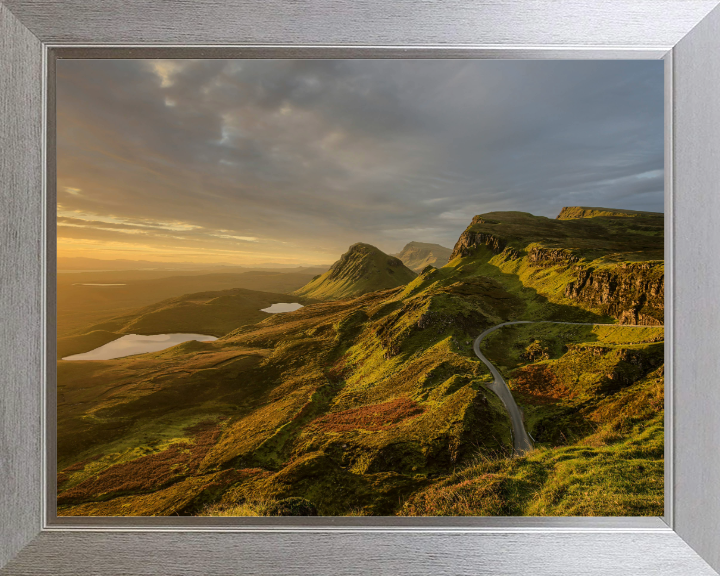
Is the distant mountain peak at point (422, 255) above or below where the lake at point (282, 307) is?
above

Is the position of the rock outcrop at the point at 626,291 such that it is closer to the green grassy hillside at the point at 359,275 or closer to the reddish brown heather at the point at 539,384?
the reddish brown heather at the point at 539,384

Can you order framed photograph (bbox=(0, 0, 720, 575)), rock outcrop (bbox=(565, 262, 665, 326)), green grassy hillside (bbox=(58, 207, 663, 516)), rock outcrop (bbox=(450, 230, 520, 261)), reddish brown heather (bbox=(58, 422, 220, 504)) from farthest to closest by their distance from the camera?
rock outcrop (bbox=(450, 230, 520, 261)) < rock outcrop (bbox=(565, 262, 665, 326)) < reddish brown heather (bbox=(58, 422, 220, 504)) < green grassy hillside (bbox=(58, 207, 663, 516)) < framed photograph (bbox=(0, 0, 720, 575))

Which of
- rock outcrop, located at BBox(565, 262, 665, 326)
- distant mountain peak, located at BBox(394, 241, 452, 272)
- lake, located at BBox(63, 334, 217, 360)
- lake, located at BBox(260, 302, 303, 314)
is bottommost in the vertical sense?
lake, located at BBox(63, 334, 217, 360)

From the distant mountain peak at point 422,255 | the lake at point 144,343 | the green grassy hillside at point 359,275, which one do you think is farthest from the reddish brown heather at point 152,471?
the distant mountain peak at point 422,255

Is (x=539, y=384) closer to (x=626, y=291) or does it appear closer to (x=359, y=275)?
(x=626, y=291)

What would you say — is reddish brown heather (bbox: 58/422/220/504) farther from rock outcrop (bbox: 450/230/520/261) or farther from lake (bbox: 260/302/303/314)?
rock outcrop (bbox: 450/230/520/261)

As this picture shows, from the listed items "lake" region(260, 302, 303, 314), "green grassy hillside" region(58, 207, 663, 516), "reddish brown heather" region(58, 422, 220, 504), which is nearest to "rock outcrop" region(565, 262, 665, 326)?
"green grassy hillside" region(58, 207, 663, 516)
